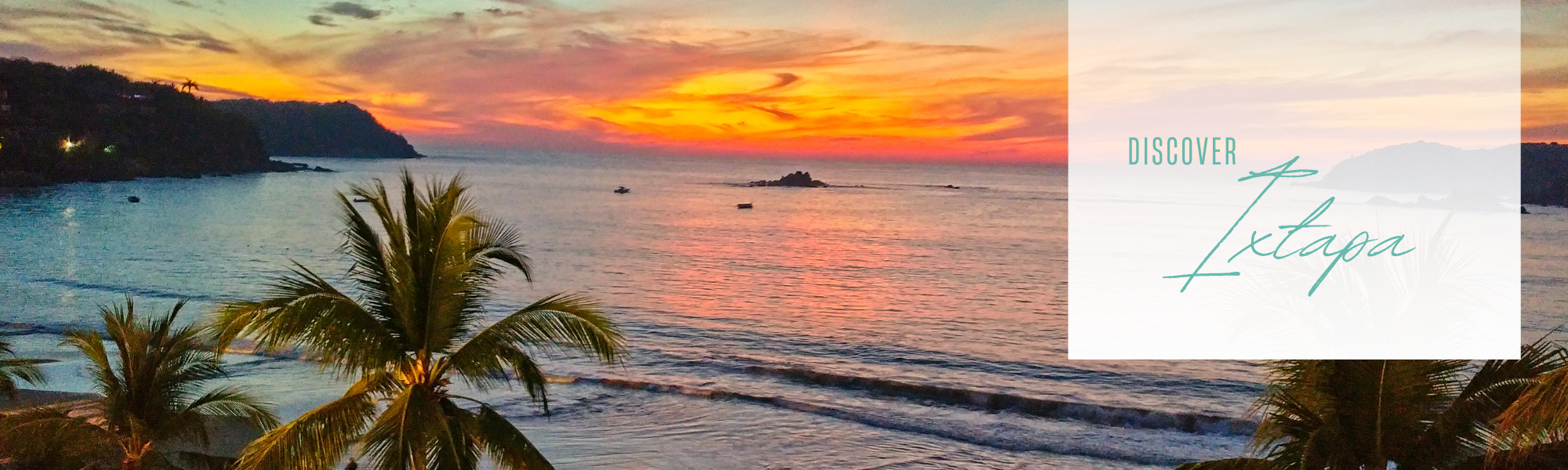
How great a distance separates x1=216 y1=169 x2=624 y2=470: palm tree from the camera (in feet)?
18.4

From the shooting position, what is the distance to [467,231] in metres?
6.08

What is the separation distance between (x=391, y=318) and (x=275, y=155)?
69673mm

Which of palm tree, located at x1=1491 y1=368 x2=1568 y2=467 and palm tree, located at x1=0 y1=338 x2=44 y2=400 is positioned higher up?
palm tree, located at x1=1491 y1=368 x2=1568 y2=467

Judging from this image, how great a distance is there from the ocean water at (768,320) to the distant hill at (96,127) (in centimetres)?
137

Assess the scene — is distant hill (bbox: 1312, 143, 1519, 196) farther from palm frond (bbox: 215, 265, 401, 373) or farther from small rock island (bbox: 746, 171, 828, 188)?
small rock island (bbox: 746, 171, 828, 188)

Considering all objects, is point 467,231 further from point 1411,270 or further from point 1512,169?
point 1512,169

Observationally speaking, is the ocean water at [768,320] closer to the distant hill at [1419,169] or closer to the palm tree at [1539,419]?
the distant hill at [1419,169]

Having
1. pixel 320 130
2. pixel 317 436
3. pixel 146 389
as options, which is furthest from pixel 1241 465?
pixel 320 130

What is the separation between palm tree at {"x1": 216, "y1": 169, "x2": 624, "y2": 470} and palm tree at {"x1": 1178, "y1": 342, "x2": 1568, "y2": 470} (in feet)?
13.9

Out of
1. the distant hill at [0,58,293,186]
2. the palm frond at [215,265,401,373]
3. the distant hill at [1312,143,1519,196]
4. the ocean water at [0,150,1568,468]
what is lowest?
the ocean water at [0,150,1568,468]

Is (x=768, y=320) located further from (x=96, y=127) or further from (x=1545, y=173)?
(x=96, y=127)

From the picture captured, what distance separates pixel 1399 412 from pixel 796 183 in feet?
225

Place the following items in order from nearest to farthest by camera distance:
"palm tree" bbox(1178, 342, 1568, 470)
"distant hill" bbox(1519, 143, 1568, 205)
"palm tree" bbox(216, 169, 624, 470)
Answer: "palm tree" bbox(1178, 342, 1568, 470) → "palm tree" bbox(216, 169, 624, 470) → "distant hill" bbox(1519, 143, 1568, 205)

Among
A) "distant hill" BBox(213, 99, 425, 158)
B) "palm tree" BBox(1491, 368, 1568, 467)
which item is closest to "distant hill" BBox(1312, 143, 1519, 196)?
"palm tree" BBox(1491, 368, 1568, 467)
